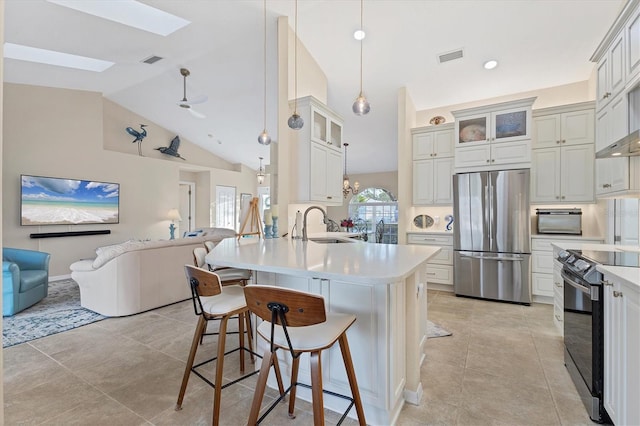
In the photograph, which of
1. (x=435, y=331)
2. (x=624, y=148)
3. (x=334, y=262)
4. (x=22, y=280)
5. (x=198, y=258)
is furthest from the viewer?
(x=22, y=280)

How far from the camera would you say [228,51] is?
4723mm

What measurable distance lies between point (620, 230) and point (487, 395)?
2495mm

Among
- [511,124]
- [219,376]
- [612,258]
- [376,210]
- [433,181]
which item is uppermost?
[511,124]

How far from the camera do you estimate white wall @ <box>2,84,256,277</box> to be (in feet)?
17.0

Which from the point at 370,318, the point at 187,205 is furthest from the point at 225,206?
the point at 370,318

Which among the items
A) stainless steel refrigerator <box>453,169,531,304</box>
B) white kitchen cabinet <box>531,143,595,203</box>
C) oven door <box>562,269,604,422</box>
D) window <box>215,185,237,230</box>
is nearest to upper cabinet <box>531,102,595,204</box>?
white kitchen cabinet <box>531,143,595,203</box>

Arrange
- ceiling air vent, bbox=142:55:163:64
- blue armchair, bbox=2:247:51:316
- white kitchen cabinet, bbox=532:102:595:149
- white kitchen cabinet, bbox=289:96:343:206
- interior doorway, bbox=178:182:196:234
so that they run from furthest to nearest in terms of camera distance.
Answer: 1. interior doorway, bbox=178:182:196:234
2. ceiling air vent, bbox=142:55:163:64
3. white kitchen cabinet, bbox=532:102:595:149
4. white kitchen cabinet, bbox=289:96:343:206
5. blue armchair, bbox=2:247:51:316

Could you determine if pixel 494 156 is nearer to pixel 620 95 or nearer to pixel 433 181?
pixel 433 181

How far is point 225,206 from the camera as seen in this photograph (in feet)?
30.5

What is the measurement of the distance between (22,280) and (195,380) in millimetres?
3123

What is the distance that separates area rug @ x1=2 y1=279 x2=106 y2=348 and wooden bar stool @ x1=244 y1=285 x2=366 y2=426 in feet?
9.84

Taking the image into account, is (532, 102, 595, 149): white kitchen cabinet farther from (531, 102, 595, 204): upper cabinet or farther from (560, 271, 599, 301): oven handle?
(560, 271, 599, 301): oven handle

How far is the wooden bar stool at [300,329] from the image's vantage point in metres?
1.39

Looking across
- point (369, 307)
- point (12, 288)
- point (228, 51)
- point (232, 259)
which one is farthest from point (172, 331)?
point (228, 51)
